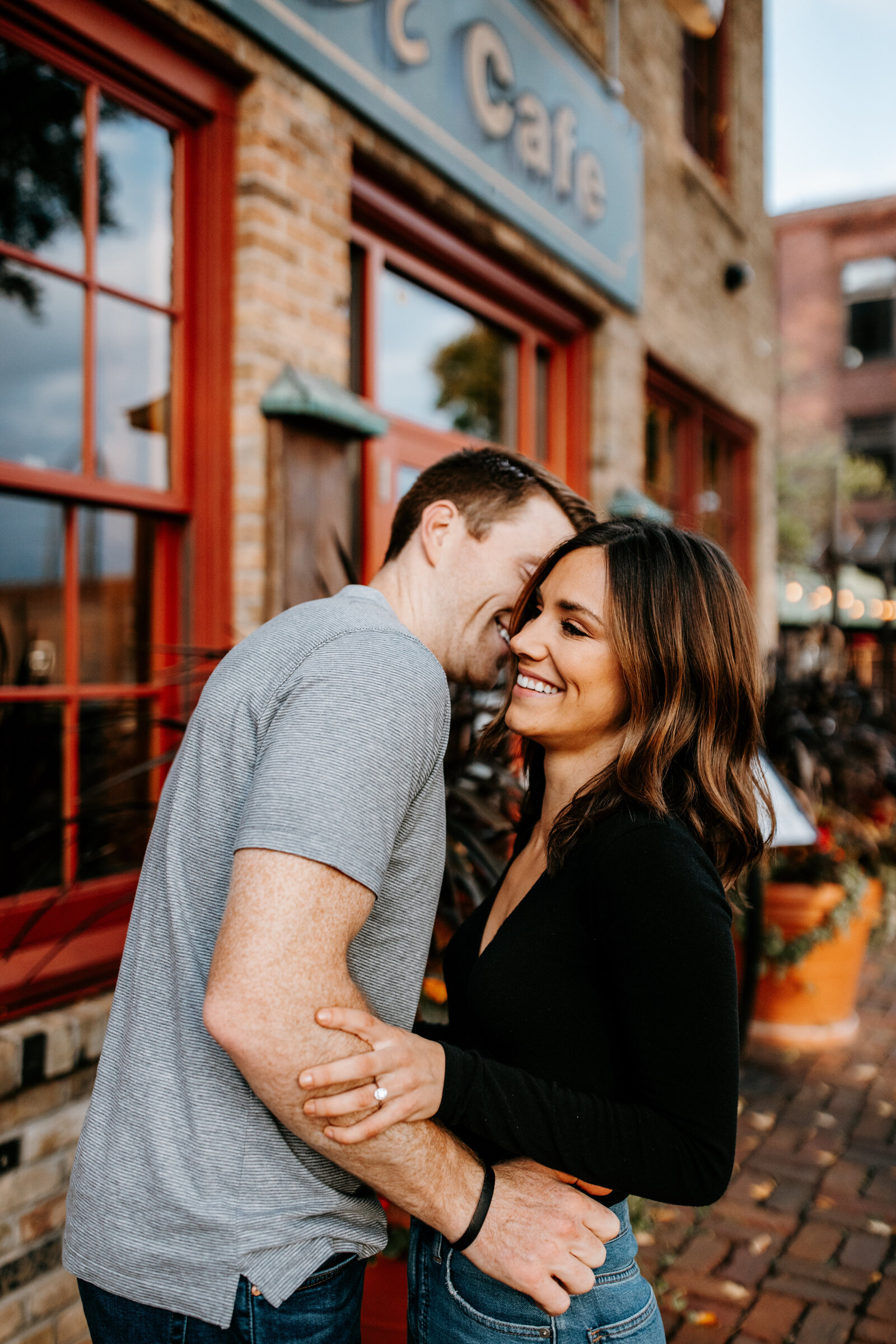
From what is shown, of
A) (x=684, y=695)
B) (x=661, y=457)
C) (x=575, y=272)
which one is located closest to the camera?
(x=684, y=695)

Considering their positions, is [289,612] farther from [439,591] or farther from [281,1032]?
[281,1032]

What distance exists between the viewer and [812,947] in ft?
14.7

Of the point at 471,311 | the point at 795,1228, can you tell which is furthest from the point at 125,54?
the point at 795,1228

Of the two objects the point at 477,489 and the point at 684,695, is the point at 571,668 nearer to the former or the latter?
the point at 684,695

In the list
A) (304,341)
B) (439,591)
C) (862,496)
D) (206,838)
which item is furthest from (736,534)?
(862,496)

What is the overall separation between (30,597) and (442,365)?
89.0 inches

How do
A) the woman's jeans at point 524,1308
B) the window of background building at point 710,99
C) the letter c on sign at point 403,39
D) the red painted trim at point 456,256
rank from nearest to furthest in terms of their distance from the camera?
the woman's jeans at point 524,1308 < the letter c on sign at point 403,39 < the red painted trim at point 456,256 < the window of background building at point 710,99

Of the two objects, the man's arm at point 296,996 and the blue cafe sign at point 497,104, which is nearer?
the man's arm at point 296,996

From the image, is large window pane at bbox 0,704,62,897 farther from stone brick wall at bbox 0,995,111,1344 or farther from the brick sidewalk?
the brick sidewalk

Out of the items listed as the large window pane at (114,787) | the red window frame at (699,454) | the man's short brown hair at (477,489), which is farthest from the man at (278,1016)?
the red window frame at (699,454)

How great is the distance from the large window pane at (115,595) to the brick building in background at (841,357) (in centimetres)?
2127

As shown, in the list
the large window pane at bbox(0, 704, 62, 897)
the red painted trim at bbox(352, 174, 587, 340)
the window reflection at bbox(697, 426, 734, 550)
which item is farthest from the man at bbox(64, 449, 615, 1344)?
the window reflection at bbox(697, 426, 734, 550)

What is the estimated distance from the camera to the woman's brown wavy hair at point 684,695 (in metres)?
1.35

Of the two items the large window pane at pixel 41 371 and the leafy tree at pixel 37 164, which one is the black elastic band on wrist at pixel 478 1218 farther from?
the leafy tree at pixel 37 164
